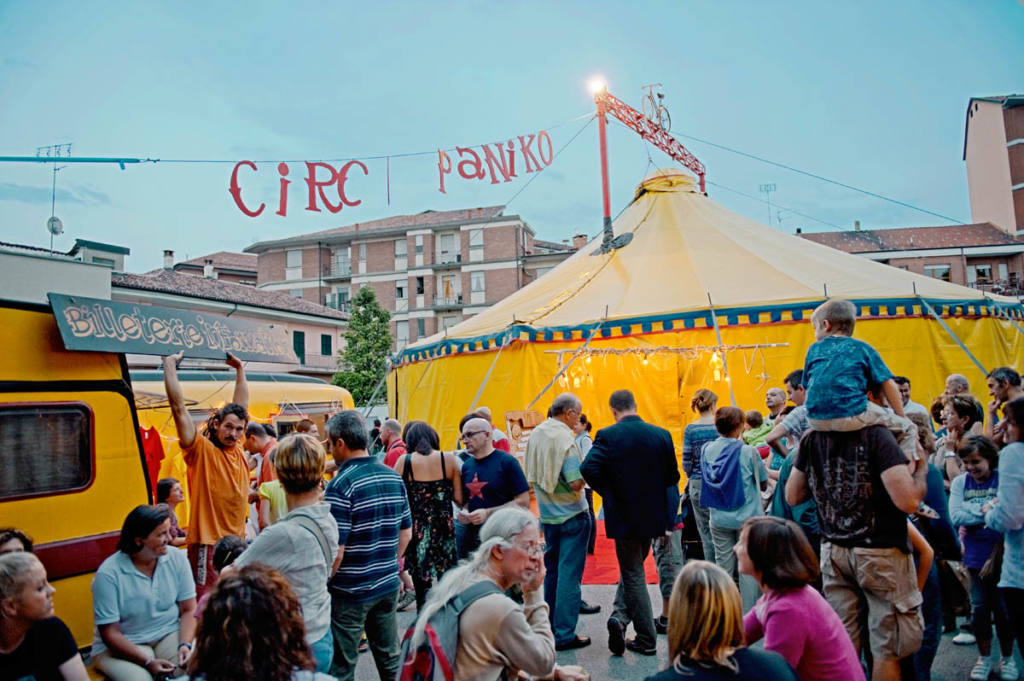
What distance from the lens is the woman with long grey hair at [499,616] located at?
87.4 inches

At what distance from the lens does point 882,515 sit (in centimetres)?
Result: 284

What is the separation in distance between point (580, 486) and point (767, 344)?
18.8 feet

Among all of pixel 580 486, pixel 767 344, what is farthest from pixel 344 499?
pixel 767 344

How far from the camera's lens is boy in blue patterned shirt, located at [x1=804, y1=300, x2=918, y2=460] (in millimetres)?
2861

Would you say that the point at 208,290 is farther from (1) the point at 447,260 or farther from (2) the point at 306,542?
(2) the point at 306,542

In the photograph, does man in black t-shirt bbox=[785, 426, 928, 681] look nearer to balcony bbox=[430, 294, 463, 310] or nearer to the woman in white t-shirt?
the woman in white t-shirt

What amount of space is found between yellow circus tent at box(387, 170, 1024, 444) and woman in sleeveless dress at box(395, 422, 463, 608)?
413 cm

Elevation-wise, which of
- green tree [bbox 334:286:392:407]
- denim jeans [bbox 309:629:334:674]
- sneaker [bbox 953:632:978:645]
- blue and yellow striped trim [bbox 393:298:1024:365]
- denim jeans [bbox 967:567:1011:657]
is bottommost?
sneaker [bbox 953:632:978:645]

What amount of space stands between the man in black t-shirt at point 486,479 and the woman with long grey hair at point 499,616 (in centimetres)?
227

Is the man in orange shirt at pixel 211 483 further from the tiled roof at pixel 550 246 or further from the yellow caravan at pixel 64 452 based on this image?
the tiled roof at pixel 550 246

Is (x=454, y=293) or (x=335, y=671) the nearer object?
(x=335, y=671)

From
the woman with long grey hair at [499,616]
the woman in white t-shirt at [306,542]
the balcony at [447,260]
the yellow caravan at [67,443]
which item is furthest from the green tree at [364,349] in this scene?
Answer: the woman with long grey hair at [499,616]

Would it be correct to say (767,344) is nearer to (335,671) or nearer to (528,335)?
(528,335)

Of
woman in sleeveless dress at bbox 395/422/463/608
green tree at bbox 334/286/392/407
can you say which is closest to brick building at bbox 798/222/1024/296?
green tree at bbox 334/286/392/407
